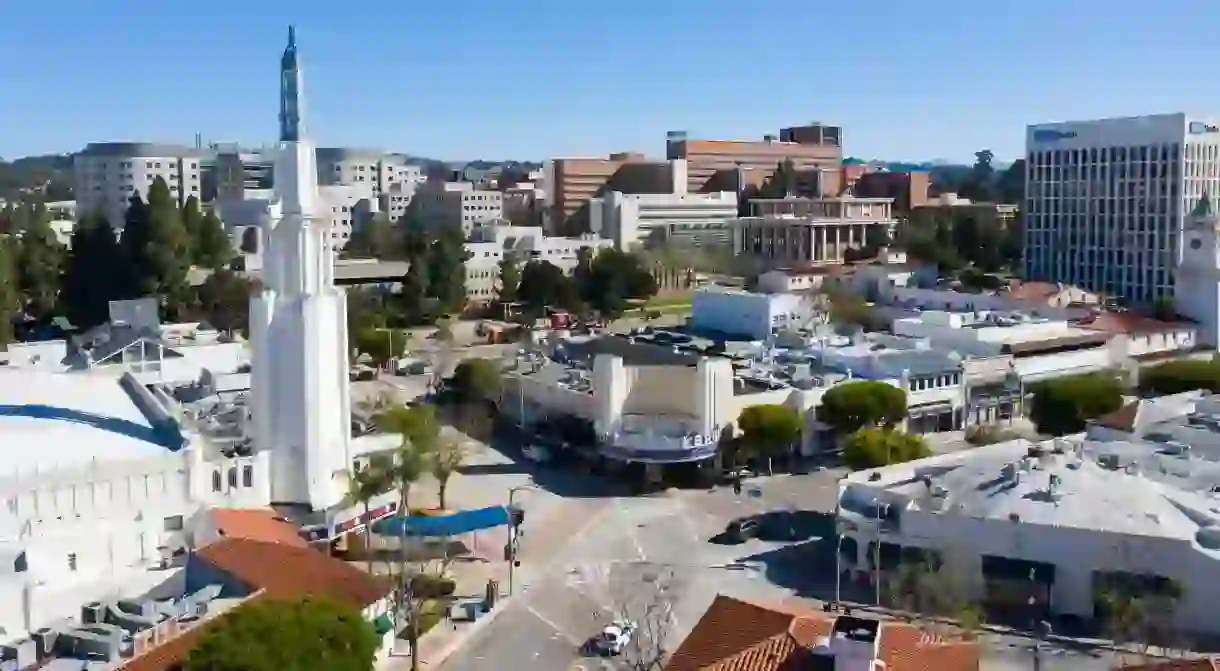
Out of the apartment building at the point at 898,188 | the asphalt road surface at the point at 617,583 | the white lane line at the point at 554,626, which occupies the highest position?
the apartment building at the point at 898,188

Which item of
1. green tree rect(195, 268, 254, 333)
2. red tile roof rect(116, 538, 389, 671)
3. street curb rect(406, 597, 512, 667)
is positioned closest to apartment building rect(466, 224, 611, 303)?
green tree rect(195, 268, 254, 333)

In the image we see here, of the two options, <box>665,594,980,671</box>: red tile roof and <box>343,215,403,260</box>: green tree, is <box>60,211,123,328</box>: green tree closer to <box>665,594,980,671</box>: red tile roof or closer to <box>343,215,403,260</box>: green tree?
<box>343,215,403,260</box>: green tree

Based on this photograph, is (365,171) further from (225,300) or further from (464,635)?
(464,635)

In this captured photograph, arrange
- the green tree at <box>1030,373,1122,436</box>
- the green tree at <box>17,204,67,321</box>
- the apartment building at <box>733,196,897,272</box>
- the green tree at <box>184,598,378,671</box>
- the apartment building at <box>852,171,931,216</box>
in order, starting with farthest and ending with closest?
the apartment building at <box>852,171,931,216</box>, the apartment building at <box>733,196,897,272</box>, the green tree at <box>17,204,67,321</box>, the green tree at <box>1030,373,1122,436</box>, the green tree at <box>184,598,378,671</box>

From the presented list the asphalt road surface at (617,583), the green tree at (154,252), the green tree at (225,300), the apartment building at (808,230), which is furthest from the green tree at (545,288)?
the asphalt road surface at (617,583)

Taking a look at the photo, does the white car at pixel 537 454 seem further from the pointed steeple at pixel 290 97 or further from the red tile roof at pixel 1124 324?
the red tile roof at pixel 1124 324
